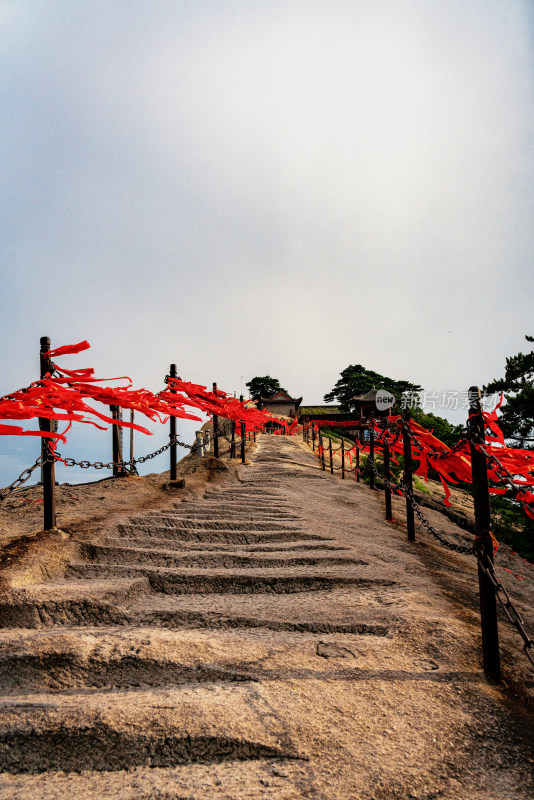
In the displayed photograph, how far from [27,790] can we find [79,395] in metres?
3.13

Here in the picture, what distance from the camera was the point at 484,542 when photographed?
8.34ft

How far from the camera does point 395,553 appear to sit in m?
4.46

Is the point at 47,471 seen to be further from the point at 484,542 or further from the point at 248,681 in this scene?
the point at 484,542

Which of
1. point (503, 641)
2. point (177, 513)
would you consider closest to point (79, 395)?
point (177, 513)

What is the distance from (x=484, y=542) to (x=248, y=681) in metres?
1.56

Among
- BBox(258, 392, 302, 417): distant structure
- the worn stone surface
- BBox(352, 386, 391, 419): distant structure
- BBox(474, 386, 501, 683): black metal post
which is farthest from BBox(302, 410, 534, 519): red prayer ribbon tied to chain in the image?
BBox(258, 392, 302, 417): distant structure

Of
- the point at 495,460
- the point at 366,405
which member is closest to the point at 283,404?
the point at 366,405

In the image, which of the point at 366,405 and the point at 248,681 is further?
the point at 366,405

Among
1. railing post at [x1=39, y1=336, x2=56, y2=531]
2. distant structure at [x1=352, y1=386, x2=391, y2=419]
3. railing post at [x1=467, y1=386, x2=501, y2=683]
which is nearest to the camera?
railing post at [x1=467, y1=386, x2=501, y2=683]

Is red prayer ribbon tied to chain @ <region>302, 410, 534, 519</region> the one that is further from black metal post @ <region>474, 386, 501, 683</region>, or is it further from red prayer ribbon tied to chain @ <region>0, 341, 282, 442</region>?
red prayer ribbon tied to chain @ <region>0, 341, 282, 442</region>

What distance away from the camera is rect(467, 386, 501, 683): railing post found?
2414 millimetres

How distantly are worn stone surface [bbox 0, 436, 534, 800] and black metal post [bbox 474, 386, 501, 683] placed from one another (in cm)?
12

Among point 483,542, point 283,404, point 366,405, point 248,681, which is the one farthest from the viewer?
point 283,404

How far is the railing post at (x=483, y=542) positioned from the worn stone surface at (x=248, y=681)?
0.41ft
